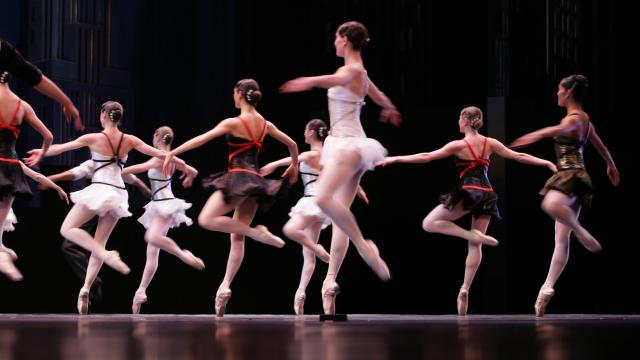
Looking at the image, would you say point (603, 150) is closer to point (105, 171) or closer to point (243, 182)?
point (243, 182)

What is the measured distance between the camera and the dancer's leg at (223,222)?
6586 millimetres

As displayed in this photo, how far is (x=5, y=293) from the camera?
9.38 metres

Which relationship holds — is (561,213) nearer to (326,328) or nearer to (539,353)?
(326,328)

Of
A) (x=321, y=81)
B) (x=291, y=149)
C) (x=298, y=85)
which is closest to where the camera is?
(x=298, y=85)

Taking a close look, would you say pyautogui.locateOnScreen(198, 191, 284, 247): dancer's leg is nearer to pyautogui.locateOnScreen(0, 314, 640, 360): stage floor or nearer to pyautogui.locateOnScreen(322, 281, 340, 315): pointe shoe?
pyautogui.locateOnScreen(322, 281, 340, 315): pointe shoe

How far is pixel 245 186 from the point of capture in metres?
6.60

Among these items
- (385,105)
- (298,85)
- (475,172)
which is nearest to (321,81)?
(298,85)

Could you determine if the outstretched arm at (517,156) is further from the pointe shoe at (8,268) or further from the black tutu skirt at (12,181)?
the pointe shoe at (8,268)

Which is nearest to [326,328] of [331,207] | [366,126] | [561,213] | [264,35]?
[331,207]

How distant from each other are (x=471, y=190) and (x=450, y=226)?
1.15 ft

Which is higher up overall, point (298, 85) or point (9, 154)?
point (298, 85)

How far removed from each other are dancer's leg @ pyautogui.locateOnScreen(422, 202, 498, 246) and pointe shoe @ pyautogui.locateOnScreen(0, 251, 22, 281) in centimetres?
327

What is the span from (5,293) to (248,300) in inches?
102

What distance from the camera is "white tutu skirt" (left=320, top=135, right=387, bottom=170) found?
5777 millimetres
